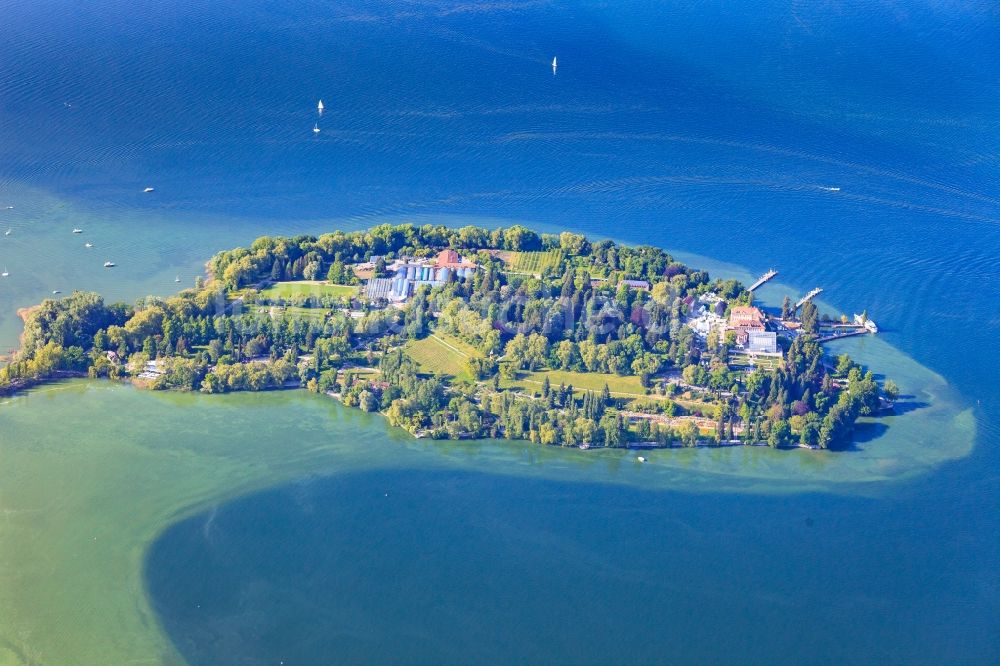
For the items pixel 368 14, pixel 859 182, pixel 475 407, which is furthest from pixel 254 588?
pixel 368 14

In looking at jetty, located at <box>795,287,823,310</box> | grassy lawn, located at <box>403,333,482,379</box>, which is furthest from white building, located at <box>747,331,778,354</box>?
grassy lawn, located at <box>403,333,482,379</box>

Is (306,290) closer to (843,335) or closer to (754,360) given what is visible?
(754,360)

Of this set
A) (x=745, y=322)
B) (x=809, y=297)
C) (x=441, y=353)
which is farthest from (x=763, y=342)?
(x=441, y=353)

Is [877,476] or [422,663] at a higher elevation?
[877,476]

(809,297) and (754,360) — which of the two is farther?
(809,297)

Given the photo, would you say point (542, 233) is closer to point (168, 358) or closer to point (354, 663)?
point (168, 358)

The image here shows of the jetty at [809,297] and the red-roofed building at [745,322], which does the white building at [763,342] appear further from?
the jetty at [809,297]
